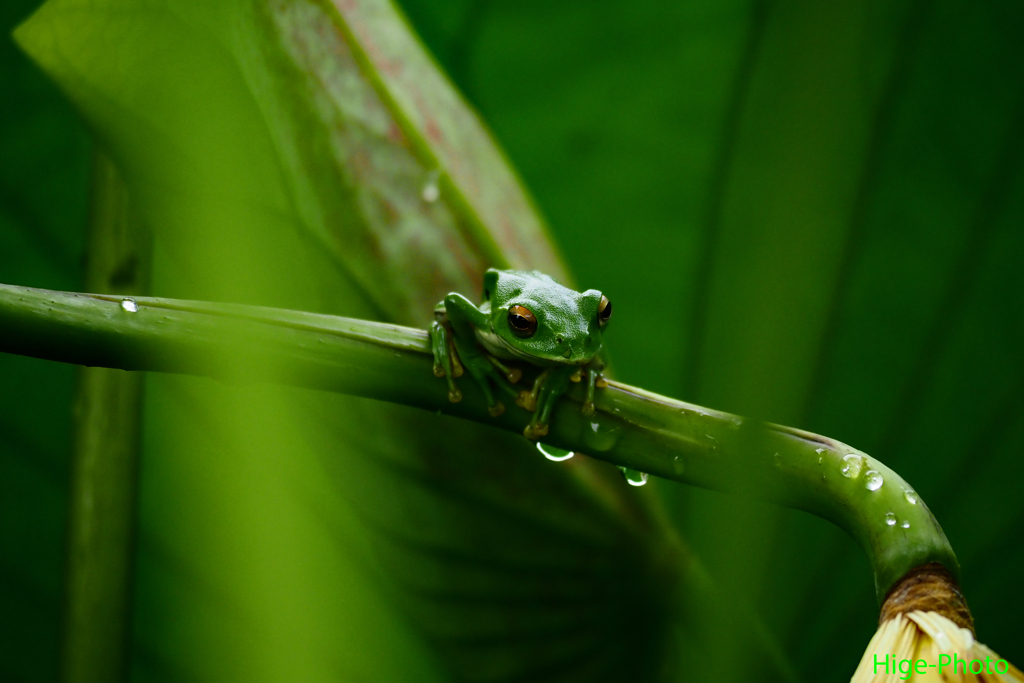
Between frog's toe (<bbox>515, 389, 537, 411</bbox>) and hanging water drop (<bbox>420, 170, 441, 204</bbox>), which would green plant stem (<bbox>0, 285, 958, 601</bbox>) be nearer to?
frog's toe (<bbox>515, 389, 537, 411</bbox>)

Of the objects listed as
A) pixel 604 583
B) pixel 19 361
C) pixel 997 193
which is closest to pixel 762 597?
pixel 604 583

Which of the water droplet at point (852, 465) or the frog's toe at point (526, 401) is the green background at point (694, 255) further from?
the water droplet at point (852, 465)

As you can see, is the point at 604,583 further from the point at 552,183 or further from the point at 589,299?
the point at 552,183

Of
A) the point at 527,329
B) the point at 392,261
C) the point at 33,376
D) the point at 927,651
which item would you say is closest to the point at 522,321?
the point at 527,329

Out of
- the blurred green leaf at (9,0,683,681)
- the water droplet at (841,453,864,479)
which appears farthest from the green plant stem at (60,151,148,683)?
the water droplet at (841,453,864,479)

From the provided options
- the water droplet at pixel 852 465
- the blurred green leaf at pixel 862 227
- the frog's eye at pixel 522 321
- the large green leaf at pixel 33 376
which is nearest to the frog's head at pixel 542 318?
the frog's eye at pixel 522 321

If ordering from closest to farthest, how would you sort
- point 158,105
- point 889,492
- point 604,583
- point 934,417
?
point 889,492, point 158,105, point 604,583, point 934,417

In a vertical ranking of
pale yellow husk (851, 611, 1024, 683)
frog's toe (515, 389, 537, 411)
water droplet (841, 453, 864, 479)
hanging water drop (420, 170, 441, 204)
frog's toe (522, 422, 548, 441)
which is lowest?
pale yellow husk (851, 611, 1024, 683)
